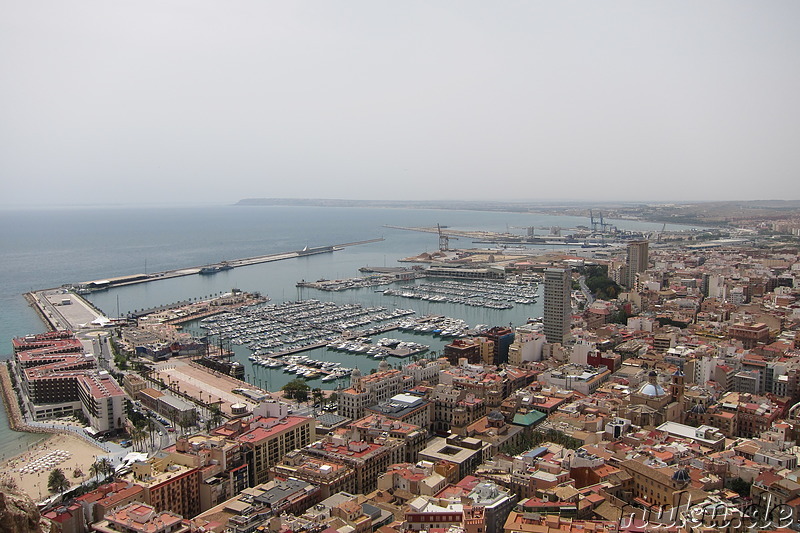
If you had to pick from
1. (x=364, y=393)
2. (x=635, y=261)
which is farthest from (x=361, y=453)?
(x=635, y=261)

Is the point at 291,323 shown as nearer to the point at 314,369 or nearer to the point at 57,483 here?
the point at 314,369

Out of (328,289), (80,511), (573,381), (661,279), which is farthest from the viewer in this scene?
(328,289)

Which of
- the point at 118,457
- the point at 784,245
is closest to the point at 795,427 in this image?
the point at 118,457

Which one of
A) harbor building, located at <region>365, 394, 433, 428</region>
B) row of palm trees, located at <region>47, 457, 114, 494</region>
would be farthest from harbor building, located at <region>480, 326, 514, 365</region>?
row of palm trees, located at <region>47, 457, 114, 494</region>

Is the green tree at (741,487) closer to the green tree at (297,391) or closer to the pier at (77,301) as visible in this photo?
the green tree at (297,391)

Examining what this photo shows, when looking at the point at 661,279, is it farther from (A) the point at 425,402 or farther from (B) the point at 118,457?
(B) the point at 118,457

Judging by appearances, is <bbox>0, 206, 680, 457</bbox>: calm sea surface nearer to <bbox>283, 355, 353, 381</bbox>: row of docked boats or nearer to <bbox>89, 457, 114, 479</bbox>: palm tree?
<bbox>283, 355, 353, 381</bbox>: row of docked boats
